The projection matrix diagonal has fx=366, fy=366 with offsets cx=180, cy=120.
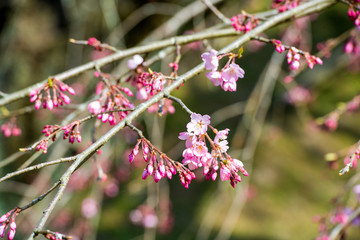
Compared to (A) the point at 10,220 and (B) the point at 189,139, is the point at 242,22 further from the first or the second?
(A) the point at 10,220

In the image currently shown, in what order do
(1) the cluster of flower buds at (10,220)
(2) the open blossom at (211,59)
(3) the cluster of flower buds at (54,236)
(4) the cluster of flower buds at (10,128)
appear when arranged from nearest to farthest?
(3) the cluster of flower buds at (54,236) < (1) the cluster of flower buds at (10,220) < (2) the open blossom at (211,59) < (4) the cluster of flower buds at (10,128)

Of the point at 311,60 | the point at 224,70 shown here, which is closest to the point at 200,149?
the point at 224,70

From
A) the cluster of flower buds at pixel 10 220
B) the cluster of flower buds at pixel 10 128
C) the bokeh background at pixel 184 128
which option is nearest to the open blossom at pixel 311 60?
the cluster of flower buds at pixel 10 220

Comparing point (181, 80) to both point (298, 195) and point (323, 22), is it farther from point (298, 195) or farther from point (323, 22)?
point (323, 22)

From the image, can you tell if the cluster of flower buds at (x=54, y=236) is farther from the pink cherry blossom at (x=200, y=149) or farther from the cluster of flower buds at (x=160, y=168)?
the pink cherry blossom at (x=200, y=149)

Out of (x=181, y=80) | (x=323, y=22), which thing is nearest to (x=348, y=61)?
(x=323, y=22)

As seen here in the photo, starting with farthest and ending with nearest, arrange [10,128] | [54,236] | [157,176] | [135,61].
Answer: [10,128]
[135,61]
[157,176]
[54,236]
